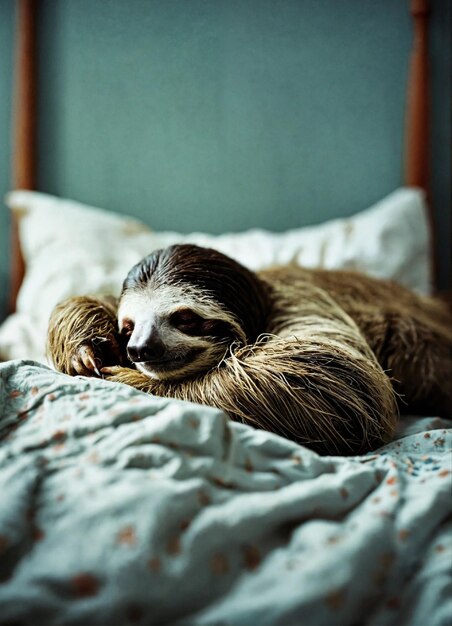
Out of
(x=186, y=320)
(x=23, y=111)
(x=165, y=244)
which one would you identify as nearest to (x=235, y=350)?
(x=186, y=320)

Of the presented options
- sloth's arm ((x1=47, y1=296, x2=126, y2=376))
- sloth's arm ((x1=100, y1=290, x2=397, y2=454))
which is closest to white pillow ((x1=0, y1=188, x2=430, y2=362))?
sloth's arm ((x1=47, y1=296, x2=126, y2=376))

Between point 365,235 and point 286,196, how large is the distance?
1.39ft

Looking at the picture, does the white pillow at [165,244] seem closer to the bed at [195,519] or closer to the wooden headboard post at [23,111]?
the wooden headboard post at [23,111]

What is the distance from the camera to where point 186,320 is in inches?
39.3

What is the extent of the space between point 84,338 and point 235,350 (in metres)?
0.27

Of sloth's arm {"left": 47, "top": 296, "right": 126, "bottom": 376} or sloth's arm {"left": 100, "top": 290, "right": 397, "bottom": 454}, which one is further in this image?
sloth's arm {"left": 47, "top": 296, "right": 126, "bottom": 376}

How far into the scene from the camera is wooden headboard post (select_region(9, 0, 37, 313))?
7.21 ft

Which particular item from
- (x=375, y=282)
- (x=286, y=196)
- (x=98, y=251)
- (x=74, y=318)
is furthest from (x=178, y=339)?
(x=286, y=196)

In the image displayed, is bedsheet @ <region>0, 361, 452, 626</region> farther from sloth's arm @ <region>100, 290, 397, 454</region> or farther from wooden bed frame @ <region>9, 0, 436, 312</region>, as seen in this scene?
wooden bed frame @ <region>9, 0, 436, 312</region>

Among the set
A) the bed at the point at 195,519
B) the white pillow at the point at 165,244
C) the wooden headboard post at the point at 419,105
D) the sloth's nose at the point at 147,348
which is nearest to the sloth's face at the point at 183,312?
the sloth's nose at the point at 147,348

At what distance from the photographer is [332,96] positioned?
217cm

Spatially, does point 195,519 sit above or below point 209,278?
below

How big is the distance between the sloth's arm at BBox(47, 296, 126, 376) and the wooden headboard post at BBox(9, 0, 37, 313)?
1.15 m

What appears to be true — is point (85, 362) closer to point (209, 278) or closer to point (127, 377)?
point (127, 377)
